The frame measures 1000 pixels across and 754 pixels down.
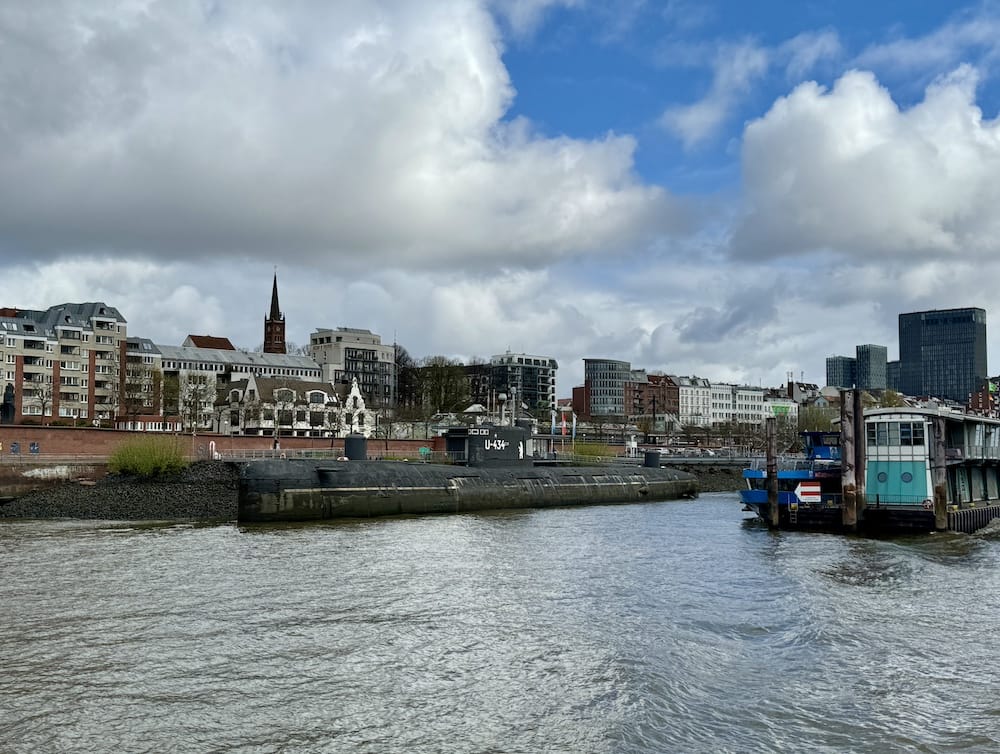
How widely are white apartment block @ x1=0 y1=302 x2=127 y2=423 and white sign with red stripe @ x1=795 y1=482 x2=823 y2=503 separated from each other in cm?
8215

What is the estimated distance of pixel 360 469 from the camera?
4784 cm

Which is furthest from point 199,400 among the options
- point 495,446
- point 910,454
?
point 910,454

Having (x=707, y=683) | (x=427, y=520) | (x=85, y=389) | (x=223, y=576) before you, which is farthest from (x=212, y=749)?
(x=85, y=389)

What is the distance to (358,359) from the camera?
179500 millimetres

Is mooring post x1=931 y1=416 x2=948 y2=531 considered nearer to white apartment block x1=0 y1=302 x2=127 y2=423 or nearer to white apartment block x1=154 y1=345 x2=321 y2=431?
white apartment block x1=0 y1=302 x2=127 y2=423

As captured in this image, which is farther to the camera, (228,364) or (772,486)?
(228,364)

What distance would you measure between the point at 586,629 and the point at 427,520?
2516cm

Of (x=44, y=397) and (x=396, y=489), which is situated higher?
(x=44, y=397)

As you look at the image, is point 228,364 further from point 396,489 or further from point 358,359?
point 396,489

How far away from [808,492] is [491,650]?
92.9 ft

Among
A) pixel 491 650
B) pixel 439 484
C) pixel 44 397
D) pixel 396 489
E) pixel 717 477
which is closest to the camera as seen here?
pixel 491 650

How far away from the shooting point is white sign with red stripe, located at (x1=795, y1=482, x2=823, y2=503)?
144ft

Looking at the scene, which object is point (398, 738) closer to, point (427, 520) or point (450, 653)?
point (450, 653)

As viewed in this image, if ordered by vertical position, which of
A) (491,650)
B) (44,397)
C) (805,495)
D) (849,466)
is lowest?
(491,650)
